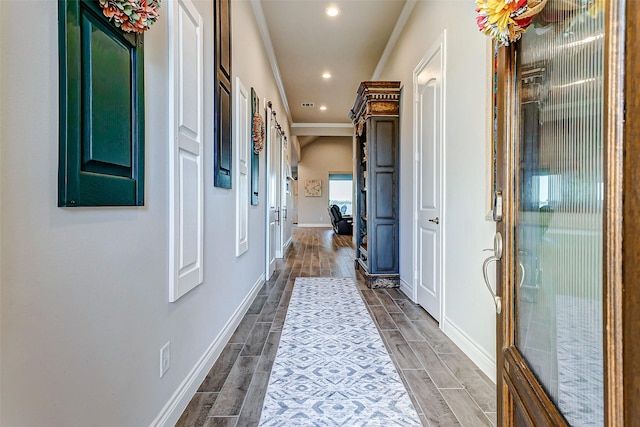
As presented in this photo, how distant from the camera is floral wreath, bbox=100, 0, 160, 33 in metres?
0.92

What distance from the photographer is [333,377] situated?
6.33 feet

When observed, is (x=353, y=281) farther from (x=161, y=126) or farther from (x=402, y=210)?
(x=161, y=126)

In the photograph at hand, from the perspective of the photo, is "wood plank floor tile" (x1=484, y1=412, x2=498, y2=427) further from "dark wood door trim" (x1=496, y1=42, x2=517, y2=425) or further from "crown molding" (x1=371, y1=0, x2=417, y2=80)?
"crown molding" (x1=371, y1=0, x2=417, y2=80)

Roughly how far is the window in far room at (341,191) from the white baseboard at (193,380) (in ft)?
39.3

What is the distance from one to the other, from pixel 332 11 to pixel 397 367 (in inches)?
141

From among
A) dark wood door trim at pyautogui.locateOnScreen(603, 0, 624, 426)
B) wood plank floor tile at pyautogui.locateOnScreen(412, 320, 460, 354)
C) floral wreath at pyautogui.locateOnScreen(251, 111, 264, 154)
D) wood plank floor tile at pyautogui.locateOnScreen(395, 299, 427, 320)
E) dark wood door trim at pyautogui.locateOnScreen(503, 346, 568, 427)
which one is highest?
floral wreath at pyautogui.locateOnScreen(251, 111, 264, 154)

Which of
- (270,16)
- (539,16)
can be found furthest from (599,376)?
(270,16)

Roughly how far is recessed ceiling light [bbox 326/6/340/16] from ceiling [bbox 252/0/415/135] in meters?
0.04

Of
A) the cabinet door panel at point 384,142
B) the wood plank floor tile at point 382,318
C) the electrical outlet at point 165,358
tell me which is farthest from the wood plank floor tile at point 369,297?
the electrical outlet at point 165,358

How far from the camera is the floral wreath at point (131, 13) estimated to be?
925 mm

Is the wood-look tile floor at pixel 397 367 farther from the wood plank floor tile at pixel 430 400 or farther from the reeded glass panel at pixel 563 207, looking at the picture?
the reeded glass panel at pixel 563 207

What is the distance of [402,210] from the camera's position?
3990 mm

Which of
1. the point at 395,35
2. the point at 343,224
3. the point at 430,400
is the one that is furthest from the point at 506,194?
the point at 343,224

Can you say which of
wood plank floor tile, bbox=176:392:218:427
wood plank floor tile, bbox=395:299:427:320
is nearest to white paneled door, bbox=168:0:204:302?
wood plank floor tile, bbox=176:392:218:427
